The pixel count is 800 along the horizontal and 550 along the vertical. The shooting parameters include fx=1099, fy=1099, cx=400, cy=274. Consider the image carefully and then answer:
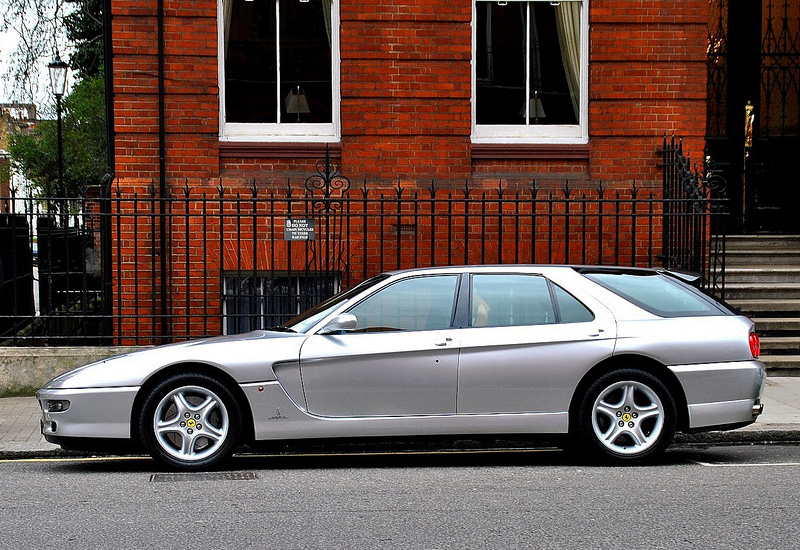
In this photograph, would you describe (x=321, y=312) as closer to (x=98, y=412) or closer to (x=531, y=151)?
(x=98, y=412)

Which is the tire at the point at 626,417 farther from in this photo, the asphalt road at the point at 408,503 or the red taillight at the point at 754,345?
the red taillight at the point at 754,345

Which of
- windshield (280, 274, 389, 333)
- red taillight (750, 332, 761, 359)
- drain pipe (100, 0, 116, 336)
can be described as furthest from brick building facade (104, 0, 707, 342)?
red taillight (750, 332, 761, 359)

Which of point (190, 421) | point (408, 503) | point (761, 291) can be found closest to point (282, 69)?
point (761, 291)

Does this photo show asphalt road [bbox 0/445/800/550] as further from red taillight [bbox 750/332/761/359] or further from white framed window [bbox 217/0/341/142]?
white framed window [bbox 217/0/341/142]

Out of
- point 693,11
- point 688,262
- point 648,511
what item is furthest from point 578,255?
point 648,511

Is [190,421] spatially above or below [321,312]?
below

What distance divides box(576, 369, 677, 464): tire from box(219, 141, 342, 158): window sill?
5608mm

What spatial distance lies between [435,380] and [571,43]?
21.2 ft

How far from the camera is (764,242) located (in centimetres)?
1310

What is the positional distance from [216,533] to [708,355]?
356cm

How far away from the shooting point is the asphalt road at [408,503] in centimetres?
546

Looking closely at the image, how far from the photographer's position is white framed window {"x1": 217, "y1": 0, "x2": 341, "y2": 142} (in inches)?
482

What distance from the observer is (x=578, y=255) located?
12.1 meters

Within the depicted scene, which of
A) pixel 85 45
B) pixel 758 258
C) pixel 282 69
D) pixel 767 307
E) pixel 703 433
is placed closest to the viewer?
pixel 703 433
